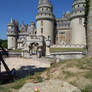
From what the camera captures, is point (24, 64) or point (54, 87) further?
point (24, 64)

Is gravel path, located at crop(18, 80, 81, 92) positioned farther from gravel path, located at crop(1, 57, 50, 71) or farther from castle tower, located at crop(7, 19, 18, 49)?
castle tower, located at crop(7, 19, 18, 49)

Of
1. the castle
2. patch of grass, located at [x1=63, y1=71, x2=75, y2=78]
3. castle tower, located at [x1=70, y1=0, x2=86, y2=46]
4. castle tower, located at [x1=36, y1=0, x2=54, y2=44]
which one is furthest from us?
castle tower, located at [x1=36, y1=0, x2=54, y2=44]

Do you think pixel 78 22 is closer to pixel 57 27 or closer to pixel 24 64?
pixel 57 27

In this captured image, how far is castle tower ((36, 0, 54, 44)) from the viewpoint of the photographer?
4538cm

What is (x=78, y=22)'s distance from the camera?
42312 mm

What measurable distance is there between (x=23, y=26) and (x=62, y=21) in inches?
862

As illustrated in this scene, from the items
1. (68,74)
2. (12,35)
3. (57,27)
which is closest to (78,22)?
(57,27)

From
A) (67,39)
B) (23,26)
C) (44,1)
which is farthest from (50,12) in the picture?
(23,26)

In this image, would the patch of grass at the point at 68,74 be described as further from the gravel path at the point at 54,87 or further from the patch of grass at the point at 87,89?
the gravel path at the point at 54,87

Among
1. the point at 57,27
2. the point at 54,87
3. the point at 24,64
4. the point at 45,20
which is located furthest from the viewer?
the point at 57,27

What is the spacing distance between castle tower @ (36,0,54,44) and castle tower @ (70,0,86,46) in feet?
27.6

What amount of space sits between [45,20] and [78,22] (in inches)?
469

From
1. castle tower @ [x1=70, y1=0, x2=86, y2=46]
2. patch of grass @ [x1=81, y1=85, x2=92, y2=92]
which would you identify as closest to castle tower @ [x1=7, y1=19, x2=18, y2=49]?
castle tower @ [x1=70, y1=0, x2=86, y2=46]

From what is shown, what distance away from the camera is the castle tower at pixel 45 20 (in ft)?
149
